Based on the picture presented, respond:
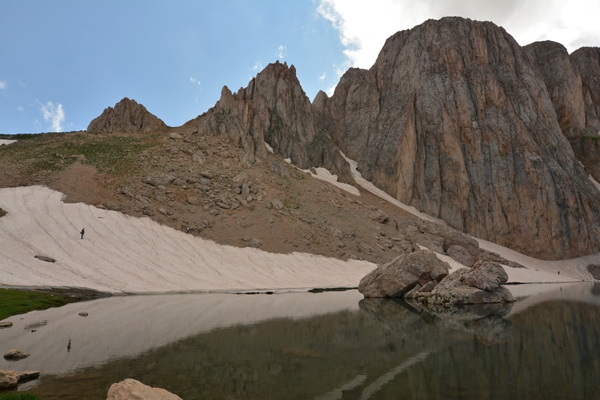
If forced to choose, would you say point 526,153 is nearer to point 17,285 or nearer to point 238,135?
point 238,135

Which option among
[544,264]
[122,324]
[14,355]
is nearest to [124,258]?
[122,324]

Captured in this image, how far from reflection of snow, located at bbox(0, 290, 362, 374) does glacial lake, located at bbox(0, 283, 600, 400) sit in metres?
0.06

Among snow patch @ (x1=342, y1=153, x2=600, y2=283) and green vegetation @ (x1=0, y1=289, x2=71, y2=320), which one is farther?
snow patch @ (x1=342, y1=153, x2=600, y2=283)

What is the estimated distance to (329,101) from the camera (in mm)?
107875

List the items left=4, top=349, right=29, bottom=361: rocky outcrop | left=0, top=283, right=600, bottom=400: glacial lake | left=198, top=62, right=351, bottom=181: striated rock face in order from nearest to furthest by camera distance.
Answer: left=0, top=283, right=600, bottom=400: glacial lake, left=4, top=349, right=29, bottom=361: rocky outcrop, left=198, top=62, right=351, bottom=181: striated rock face

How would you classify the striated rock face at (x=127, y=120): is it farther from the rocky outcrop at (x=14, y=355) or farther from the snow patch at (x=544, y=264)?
the rocky outcrop at (x=14, y=355)

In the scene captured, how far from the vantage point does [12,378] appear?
9.04 meters

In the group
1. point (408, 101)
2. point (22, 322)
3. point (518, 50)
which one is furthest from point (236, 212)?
point (518, 50)

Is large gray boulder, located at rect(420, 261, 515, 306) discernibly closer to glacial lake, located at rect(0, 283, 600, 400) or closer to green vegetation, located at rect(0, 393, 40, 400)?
glacial lake, located at rect(0, 283, 600, 400)

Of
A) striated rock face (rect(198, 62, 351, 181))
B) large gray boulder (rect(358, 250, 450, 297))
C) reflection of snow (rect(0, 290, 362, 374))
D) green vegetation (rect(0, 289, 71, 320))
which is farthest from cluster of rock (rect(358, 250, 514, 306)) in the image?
striated rock face (rect(198, 62, 351, 181))

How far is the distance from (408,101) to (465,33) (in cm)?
2253

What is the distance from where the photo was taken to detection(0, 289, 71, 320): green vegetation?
65.8 feet

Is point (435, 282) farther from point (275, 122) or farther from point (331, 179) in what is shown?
point (275, 122)

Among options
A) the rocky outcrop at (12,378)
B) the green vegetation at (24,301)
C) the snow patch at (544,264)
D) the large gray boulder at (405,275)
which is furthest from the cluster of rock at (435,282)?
Result: the snow patch at (544,264)
